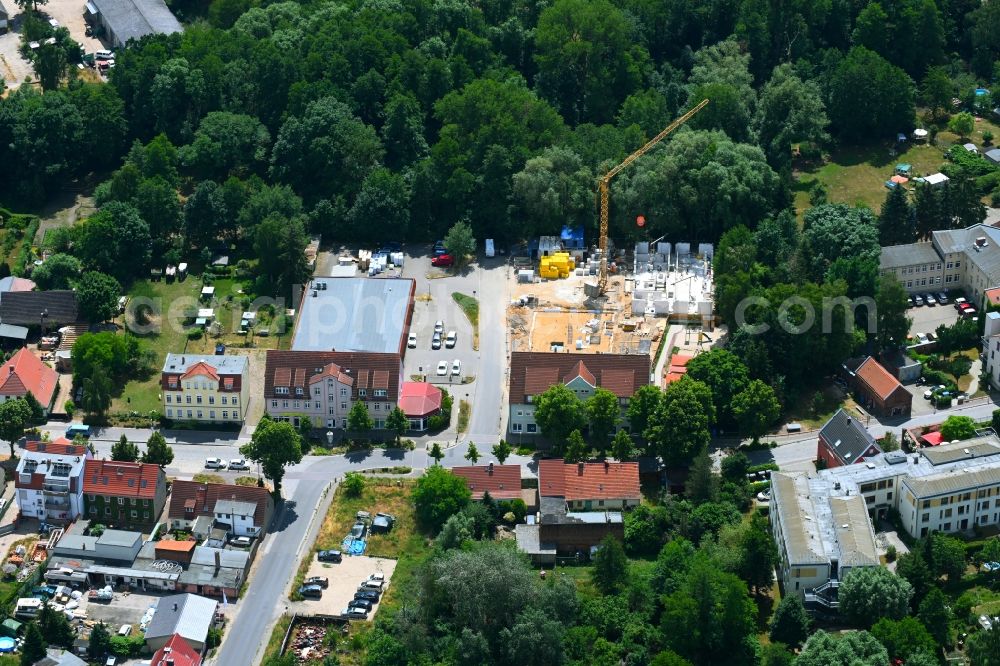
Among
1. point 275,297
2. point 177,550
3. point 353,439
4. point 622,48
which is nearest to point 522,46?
point 622,48

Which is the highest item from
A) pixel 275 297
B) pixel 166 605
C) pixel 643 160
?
pixel 643 160

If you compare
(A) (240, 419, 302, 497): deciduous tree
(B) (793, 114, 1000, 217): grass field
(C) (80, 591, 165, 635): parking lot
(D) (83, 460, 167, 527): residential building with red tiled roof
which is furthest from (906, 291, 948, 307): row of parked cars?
(C) (80, 591, 165, 635): parking lot

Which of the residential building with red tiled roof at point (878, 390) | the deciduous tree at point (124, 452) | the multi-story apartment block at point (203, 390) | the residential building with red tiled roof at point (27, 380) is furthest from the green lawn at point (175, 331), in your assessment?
the residential building with red tiled roof at point (878, 390)

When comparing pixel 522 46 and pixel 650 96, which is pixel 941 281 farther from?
pixel 522 46

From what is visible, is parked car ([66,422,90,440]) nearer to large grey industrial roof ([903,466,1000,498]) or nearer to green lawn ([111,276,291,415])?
green lawn ([111,276,291,415])

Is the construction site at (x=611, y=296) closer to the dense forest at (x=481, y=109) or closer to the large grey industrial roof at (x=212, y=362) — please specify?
the dense forest at (x=481, y=109)

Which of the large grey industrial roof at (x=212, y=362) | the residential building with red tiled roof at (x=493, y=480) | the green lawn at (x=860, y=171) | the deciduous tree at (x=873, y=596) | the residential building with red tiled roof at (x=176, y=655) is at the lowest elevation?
the residential building with red tiled roof at (x=176, y=655)
